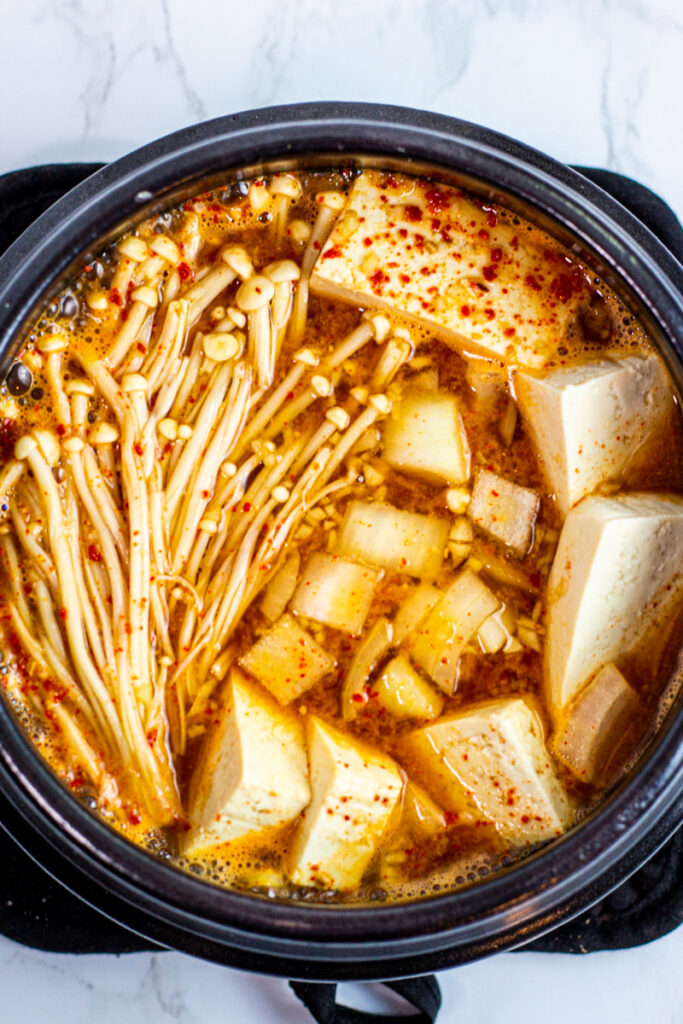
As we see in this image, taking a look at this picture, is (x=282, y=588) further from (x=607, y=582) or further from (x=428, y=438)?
(x=607, y=582)

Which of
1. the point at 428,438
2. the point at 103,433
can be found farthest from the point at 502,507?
the point at 103,433

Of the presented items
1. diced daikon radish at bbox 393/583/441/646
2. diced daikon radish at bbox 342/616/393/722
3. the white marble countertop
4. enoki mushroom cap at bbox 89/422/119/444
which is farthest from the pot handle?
enoki mushroom cap at bbox 89/422/119/444

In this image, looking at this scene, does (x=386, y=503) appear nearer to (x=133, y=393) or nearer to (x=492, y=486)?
(x=492, y=486)

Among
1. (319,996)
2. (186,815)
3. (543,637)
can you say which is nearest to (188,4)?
(543,637)

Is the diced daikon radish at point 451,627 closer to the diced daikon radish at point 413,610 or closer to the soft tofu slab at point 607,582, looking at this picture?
the diced daikon radish at point 413,610

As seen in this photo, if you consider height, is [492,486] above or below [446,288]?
below

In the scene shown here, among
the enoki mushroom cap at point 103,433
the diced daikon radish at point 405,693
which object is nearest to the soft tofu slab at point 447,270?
the enoki mushroom cap at point 103,433
